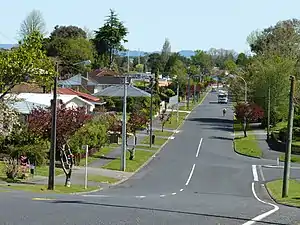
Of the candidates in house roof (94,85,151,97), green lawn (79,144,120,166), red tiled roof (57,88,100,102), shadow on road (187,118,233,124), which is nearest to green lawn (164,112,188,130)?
shadow on road (187,118,233,124)

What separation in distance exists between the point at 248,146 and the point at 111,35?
77.4 meters

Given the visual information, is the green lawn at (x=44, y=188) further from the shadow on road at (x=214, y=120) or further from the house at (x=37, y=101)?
the shadow on road at (x=214, y=120)

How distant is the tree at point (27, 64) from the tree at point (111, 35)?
100949mm

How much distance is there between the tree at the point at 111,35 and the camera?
139500 mm

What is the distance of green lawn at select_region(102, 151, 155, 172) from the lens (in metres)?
48.7

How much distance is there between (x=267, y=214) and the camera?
20.9 m

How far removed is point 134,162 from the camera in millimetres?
52562

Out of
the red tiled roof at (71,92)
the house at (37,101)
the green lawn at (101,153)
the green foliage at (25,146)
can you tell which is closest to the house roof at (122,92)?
the red tiled roof at (71,92)

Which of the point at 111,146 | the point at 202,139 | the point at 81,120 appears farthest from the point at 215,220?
the point at 202,139

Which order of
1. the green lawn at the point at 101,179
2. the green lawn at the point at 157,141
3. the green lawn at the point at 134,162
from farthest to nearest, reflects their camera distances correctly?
the green lawn at the point at 157,141 → the green lawn at the point at 134,162 → the green lawn at the point at 101,179

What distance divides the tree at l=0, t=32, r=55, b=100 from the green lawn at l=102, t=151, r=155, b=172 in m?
12.0

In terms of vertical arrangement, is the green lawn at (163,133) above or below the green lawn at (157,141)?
above

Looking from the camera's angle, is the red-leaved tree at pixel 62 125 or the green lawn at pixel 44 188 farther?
the red-leaved tree at pixel 62 125

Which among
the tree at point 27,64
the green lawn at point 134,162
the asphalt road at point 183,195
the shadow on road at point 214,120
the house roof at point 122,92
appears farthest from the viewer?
the shadow on road at point 214,120
